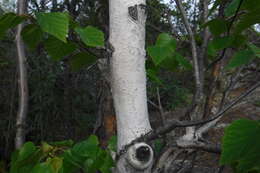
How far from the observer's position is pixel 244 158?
0.41 metres

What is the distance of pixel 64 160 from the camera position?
0.54 m

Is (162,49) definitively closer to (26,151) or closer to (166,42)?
(166,42)

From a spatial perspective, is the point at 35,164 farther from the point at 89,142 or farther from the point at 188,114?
the point at 188,114

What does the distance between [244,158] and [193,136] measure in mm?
151

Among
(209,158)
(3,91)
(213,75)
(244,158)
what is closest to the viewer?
(244,158)

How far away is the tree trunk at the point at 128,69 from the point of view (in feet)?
1.72

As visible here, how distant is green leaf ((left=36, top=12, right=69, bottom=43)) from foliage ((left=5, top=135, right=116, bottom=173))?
236 mm

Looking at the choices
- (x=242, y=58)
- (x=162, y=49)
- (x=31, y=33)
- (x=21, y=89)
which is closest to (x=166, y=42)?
(x=162, y=49)

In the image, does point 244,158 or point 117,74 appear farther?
point 117,74

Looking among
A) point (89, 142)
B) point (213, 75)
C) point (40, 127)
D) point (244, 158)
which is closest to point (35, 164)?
point (89, 142)

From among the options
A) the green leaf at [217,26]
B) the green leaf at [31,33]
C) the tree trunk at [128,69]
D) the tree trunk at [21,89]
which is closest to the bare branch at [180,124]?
the tree trunk at [128,69]

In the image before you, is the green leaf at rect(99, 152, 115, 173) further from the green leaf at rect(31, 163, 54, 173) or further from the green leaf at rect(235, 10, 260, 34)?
the green leaf at rect(235, 10, 260, 34)

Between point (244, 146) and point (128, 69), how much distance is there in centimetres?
24

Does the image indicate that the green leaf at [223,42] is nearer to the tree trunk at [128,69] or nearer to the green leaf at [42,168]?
the tree trunk at [128,69]
